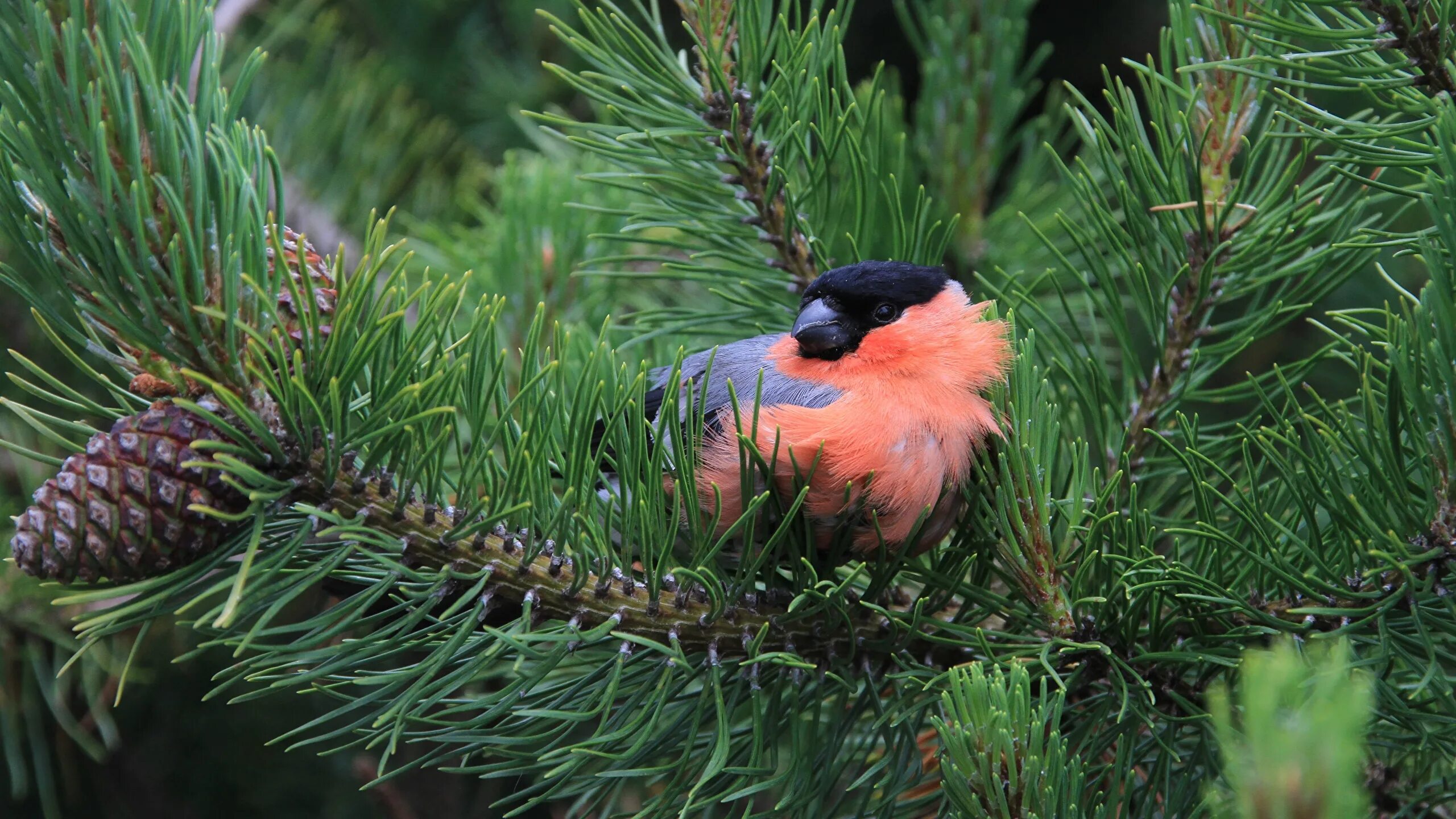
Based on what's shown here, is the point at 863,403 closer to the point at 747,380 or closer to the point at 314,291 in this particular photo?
the point at 747,380

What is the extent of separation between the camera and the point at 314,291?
0.83 m

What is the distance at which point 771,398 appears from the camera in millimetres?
1312

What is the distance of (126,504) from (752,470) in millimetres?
498

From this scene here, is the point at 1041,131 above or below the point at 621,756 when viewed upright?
above

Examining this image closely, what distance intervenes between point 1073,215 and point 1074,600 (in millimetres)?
1066

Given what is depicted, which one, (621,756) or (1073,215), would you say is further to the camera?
(1073,215)

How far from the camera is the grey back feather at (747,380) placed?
1.29 metres

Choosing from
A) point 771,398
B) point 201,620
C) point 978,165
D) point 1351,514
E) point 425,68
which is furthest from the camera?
point 425,68

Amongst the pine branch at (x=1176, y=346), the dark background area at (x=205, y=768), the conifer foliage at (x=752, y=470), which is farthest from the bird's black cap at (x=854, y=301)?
the dark background area at (x=205, y=768)

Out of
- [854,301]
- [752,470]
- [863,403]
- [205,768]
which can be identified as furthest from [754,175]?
[205,768]

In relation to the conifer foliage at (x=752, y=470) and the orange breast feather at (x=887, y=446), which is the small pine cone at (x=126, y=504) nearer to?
the conifer foliage at (x=752, y=470)

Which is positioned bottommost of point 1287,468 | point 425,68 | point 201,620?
point 1287,468

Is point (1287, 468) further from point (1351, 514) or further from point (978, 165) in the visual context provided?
point (978, 165)

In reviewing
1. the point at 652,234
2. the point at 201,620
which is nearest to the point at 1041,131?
the point at 652,234
